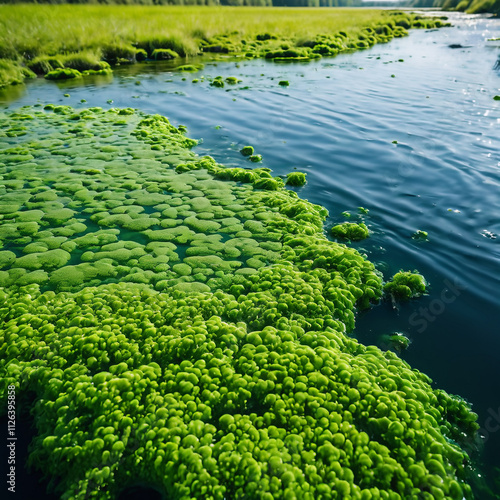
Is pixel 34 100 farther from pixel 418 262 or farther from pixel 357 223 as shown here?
A: pixel 418 262

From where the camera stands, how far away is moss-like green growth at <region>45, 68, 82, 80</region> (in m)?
13.9

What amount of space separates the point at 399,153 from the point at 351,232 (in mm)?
3880

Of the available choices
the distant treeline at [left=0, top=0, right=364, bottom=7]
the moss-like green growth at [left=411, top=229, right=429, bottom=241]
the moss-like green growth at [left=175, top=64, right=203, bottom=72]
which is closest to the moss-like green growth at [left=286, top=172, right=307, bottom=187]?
the moss-like green growth at [left=411, top=229, right=429, bottom=241]

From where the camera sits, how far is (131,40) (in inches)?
722

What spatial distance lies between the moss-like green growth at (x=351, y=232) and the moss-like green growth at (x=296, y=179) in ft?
5.70

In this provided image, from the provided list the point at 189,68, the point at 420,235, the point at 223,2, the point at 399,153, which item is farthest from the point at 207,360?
the point at 223,2

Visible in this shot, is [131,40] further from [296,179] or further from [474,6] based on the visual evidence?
[474,6]

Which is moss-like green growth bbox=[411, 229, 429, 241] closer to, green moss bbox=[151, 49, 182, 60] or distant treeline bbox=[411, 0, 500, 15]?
green moss bbox=[151, 49, 182, 60]

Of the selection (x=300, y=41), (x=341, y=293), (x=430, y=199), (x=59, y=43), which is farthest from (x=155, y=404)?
(x=300, y=41)

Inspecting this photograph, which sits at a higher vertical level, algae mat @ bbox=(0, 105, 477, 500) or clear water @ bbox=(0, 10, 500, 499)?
algae mat @ bbox=(0, 105, 477, 500)

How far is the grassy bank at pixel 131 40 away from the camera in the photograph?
1468 cm

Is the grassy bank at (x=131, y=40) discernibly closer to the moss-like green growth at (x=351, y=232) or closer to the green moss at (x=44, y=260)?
the green moss at (x=44, y=260)

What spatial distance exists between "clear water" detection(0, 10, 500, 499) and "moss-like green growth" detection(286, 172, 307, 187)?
156mm

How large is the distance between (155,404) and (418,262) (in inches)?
145
